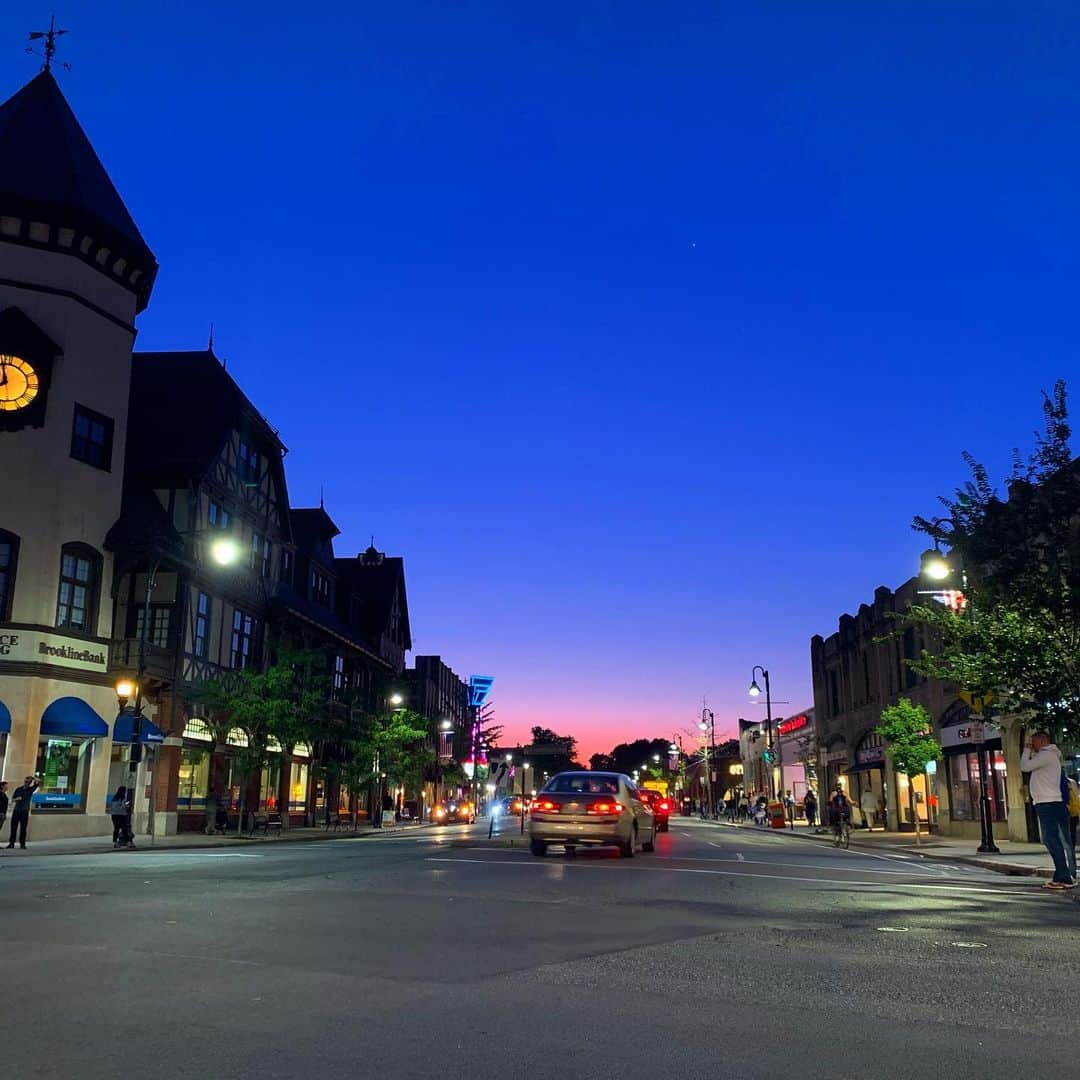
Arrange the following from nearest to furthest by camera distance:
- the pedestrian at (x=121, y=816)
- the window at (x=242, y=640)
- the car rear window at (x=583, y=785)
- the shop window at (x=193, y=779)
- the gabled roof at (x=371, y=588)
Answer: the car rear window at (x=583, y=785), the pedestrian at (x=121, y=816), the shop window at (x=193, y=779), the window at (x=242, y=640), the gabled roof at (x=371, y=588)

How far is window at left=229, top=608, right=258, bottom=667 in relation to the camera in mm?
42062

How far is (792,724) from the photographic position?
75.9 meters

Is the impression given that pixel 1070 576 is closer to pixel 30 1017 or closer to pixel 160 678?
pixel 30 1017

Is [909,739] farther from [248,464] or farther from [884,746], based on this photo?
[248,464]

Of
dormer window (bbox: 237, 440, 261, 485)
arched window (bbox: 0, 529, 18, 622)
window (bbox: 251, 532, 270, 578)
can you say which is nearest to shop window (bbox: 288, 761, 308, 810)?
window (bbox: 251, 532, 270, 578)

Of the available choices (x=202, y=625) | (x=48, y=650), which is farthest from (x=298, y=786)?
(x=48, y=650)

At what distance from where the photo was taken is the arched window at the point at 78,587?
32.6 m

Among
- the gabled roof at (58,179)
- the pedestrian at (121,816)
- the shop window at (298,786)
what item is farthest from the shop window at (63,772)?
the shop window at (298,786)

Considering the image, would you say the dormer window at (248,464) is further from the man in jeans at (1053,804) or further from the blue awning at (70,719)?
the man in jeans at (1053,804)

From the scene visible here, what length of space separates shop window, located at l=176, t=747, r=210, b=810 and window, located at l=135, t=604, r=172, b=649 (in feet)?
12.9

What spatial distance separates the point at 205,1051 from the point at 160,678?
32.1 metres

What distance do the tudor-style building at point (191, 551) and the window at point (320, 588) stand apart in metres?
6.65

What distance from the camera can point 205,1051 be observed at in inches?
202

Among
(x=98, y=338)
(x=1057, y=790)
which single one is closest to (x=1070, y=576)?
(x=1057, y=790)
